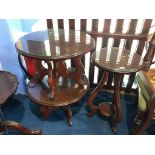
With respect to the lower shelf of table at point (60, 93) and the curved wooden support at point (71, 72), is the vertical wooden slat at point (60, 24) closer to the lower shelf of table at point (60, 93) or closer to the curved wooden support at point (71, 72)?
the curved wooden support at point (71, 72)

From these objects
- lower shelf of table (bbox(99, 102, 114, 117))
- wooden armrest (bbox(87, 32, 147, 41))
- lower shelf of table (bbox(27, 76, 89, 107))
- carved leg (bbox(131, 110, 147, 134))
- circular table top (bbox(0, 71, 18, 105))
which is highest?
wooden armrest (bbox(87, 32, 147, 41))

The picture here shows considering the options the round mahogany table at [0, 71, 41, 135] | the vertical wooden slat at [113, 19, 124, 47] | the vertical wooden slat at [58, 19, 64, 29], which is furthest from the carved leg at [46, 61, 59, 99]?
the vertical wooden slat at [113, 19, 124, 47]

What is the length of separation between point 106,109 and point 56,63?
2.50ft

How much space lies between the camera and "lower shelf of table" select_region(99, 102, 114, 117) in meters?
1.91

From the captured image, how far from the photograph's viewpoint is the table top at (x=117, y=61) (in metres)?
1.41

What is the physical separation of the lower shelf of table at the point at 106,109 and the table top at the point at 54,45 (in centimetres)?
Answer: 81

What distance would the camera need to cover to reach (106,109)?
6.40 ft

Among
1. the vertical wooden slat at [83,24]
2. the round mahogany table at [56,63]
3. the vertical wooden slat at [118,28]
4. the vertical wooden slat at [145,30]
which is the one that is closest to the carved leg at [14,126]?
the round mahogany table at [56,63]

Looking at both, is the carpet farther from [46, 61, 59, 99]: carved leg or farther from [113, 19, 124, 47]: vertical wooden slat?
[113, 19, 124, 47]: vertical wooden slat

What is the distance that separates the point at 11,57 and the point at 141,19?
4.59ft

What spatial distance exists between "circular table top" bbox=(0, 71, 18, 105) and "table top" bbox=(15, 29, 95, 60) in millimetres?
401

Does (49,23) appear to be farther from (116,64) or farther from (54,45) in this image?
(116,64)

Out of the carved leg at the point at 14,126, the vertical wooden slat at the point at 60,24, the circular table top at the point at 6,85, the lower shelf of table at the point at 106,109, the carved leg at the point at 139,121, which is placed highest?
the vertical wooden slat at the point at 60,24
